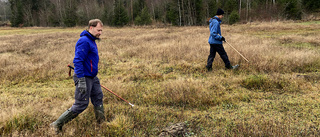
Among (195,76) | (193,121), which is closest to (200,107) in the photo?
(193,121)

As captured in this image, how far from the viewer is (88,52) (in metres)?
3.08

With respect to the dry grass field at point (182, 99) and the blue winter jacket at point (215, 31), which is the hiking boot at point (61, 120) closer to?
the dry grass field at point (182, 99)

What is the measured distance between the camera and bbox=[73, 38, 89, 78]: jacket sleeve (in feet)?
9.57

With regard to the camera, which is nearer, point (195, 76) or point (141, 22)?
point (195, 76)

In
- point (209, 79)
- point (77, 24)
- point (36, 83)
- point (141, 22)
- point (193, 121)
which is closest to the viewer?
point (193, 121)

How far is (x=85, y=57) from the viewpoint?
3023mm

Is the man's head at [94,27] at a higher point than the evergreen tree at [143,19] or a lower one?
lower

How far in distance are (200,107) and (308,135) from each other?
1.97 m

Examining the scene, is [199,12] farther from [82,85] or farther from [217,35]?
[82,85]

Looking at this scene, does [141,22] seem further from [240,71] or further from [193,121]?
[193,121]

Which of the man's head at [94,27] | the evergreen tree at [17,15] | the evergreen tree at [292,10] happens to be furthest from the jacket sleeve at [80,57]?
the evergreen tree at [17,15]

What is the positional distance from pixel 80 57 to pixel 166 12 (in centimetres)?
4479

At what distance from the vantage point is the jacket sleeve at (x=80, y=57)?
2916 mm

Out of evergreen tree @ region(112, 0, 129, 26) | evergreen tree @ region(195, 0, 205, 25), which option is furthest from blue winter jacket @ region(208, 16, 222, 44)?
evergreen tree @ region(112, 0, 129, 26)
